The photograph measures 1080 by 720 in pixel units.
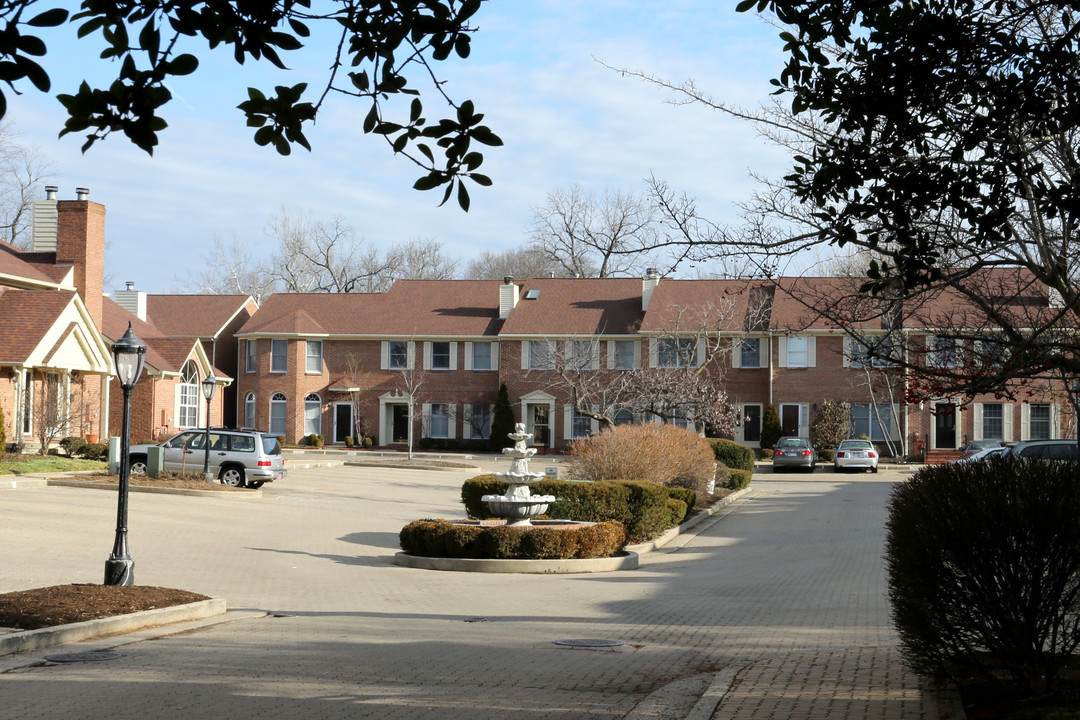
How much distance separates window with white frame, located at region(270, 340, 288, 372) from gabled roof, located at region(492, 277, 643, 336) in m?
11.0

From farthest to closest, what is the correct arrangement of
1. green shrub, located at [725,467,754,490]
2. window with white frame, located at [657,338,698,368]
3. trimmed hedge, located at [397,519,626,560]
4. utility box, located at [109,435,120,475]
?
window with white frame, located at [657,338,698,368] → green shrub, located at [725,467,754,490] → utility box, located at [109,435,120,475] → trimmed hedge, located at [397,519,626,560]

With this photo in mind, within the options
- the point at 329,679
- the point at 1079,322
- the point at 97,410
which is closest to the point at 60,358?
the point at 97,410

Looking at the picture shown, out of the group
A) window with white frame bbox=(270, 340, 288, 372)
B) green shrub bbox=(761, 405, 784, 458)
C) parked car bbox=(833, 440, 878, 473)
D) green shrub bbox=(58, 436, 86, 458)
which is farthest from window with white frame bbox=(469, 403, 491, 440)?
green shrub bbox=(58, 436, 86, 458)

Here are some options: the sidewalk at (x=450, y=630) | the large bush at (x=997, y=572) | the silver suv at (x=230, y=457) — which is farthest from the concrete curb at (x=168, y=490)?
the large bush at (x=997, y=572)

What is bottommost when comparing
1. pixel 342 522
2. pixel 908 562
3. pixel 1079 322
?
pixel 342 522

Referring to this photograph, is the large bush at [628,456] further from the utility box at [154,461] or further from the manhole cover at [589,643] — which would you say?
the manhole cover at [589,643]

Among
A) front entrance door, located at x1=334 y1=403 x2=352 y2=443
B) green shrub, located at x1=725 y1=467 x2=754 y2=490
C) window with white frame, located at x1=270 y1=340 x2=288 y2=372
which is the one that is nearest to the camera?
green shrub, located at x1=725 y1=467 x2=754 y2=490

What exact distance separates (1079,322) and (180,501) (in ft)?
69.1

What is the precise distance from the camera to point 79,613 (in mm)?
10516

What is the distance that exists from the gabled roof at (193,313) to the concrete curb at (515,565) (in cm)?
4271

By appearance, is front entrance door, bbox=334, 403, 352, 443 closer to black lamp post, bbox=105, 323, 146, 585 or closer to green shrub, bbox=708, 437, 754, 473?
green shrub, bbox=708, 437, 754, 473

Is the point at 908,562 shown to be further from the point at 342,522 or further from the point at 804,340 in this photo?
the point at 804,340

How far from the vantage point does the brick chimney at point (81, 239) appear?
38.5 m

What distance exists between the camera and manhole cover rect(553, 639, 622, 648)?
1031 cm
